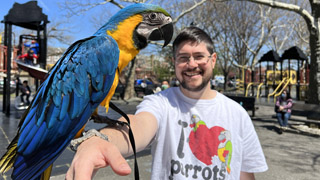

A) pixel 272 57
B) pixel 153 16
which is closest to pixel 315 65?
pixel 153 16

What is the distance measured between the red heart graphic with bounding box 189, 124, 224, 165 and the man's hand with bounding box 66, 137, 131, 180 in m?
0.88

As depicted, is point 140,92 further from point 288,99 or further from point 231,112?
point 231,112

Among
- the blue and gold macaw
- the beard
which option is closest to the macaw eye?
the blue and gold macaw

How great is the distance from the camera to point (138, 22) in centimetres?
155

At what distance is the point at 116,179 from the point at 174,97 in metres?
2.06

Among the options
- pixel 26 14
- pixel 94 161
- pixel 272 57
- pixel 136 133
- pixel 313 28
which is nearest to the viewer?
pixel 94 161

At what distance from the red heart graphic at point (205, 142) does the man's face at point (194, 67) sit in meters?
0.31

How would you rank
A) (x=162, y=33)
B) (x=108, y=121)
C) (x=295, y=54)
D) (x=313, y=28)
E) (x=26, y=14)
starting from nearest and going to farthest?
(x=108, y=121) < (x=162, y=33) < (x=313, y=28) < (x=26, y=14) < (x=295, y=54)

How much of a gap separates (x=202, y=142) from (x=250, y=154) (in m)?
0.37

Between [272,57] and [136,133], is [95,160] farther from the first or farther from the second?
[272,57]

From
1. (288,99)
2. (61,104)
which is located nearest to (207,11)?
(288,99)

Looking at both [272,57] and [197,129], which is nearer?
[197,129]

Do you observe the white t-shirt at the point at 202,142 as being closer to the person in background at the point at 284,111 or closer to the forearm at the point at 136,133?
the forearm at the point at 136,133

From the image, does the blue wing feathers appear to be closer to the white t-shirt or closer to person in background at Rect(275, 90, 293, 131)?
the white t-shirt
